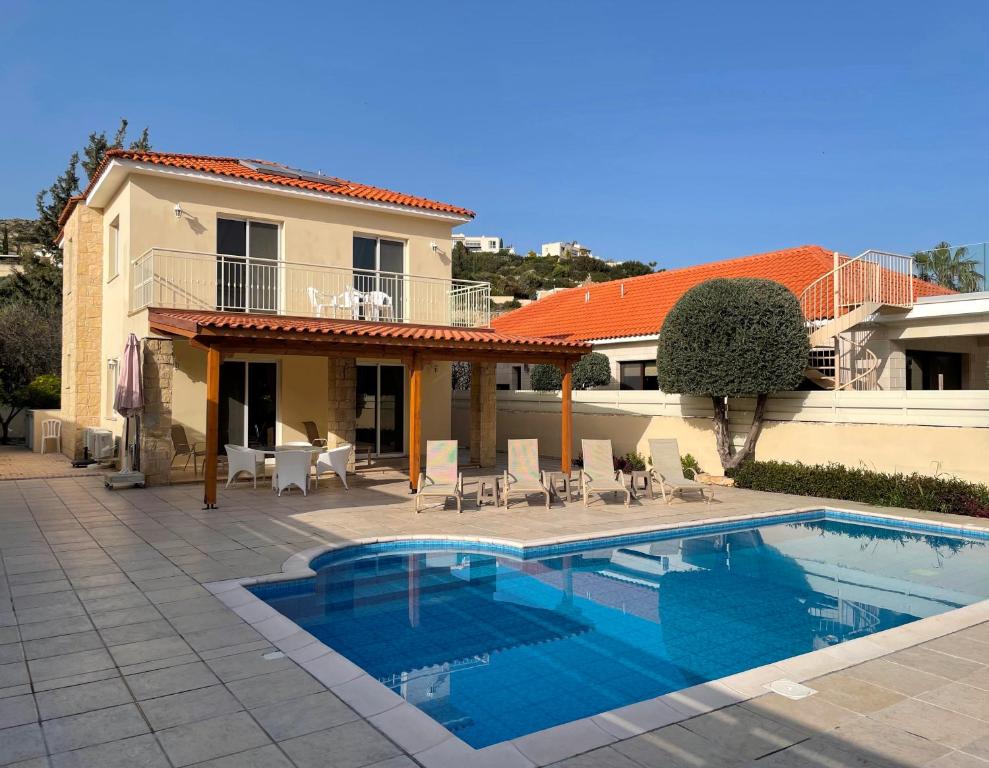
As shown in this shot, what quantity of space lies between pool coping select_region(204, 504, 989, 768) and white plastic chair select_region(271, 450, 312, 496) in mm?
5687

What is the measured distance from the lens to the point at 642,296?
2577 cm

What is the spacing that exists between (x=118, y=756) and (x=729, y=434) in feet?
46.7

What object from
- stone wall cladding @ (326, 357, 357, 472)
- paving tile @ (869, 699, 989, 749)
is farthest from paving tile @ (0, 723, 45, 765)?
stone wall cladding @ (326, 357, 357, 472)

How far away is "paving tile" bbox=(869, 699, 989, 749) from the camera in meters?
4.07

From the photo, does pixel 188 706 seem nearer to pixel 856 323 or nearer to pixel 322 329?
pixel 322 329

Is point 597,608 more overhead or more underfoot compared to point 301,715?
more underfoot

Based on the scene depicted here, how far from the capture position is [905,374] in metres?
17.9

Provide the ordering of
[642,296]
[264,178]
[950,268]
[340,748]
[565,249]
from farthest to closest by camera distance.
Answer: [565,249]
[642,296]
[950,268]
[264,178]
[340,748]

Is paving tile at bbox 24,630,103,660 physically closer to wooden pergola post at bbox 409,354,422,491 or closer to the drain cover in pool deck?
the drain cover in pool deck

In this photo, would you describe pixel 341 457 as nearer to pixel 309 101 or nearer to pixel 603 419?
pixel 603 419

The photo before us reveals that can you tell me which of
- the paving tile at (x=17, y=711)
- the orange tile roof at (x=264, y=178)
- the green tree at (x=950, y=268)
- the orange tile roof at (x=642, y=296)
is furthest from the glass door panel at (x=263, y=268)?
the green tree at (x=950, y=268)

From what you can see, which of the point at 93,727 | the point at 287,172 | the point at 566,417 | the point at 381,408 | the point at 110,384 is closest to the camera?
the point at 93,727

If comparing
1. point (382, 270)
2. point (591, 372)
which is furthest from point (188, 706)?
point (591, 372)

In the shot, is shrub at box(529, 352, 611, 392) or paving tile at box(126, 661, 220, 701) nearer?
paving tile at box(126, 661, 220, 701)
